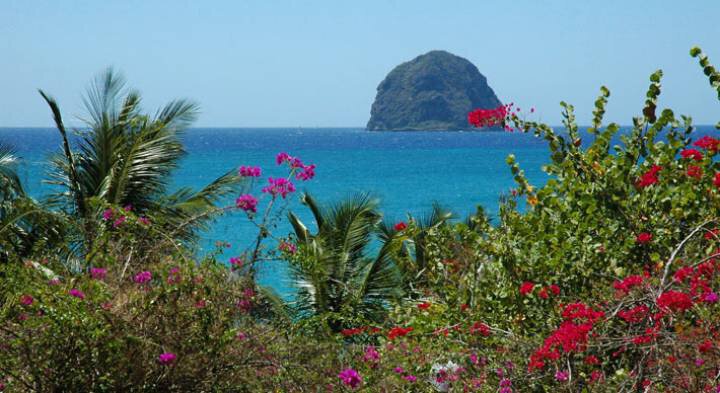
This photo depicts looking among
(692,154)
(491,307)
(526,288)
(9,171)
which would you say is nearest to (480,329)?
(526,288)

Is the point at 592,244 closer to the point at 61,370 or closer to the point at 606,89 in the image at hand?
the point at 606,89

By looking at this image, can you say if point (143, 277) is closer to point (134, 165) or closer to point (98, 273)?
point (98, 273)

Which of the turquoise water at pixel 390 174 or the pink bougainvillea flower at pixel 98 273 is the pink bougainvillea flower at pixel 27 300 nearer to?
the pink bougainvillea flower at pixel 98 273

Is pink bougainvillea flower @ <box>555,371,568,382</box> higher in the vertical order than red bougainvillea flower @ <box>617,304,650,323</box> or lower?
lower

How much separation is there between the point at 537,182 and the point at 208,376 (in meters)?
Result: 58.5

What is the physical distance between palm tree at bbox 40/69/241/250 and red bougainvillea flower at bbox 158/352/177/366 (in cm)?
626

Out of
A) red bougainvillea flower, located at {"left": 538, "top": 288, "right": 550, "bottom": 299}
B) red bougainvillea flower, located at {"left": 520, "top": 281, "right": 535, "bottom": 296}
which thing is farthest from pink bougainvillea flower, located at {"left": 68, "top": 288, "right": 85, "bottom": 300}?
red bougainvillea flower, located at {"left": 538, "top": 288, "right": 550, "bottom": 299}

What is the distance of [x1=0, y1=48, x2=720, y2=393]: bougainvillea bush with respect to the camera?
5109 millimetres

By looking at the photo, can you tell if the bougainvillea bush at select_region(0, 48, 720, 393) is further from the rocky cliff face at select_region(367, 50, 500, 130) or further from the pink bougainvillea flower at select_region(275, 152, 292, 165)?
the rocky cliff face at select_region(367, 50, 500, 130)

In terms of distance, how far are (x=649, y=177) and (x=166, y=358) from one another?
12.1 ft

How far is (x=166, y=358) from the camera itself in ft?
17.3

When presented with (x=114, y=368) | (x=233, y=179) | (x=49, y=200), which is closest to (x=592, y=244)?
(x=114, y=368)

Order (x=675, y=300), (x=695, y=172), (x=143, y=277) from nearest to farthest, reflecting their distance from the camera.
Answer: (x=675, y=300) < (x=143, y=277) < (x=695, y=172)

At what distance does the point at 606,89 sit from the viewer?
7332 mm
